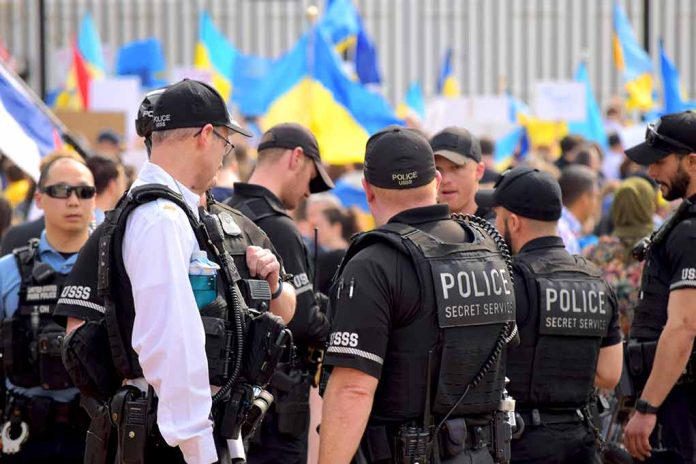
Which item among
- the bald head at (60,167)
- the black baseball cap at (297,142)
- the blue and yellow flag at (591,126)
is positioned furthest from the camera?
the blue and yellow flag at (591,126)

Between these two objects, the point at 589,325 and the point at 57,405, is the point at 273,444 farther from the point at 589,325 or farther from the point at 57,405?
the point at 589,325

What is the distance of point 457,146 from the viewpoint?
7.00 m

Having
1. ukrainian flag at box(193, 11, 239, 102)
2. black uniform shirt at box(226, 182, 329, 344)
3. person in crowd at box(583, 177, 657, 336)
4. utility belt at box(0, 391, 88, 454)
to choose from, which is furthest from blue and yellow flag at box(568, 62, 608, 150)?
utility belt at box(0, 391, 88, 454)

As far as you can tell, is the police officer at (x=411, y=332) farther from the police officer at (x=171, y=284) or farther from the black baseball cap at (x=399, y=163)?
the police officer at (x=171, y=284)

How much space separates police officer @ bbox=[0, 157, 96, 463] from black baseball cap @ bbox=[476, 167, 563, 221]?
215 cm

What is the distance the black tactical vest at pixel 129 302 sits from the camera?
14.7 feet

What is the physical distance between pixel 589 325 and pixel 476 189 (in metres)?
1.53

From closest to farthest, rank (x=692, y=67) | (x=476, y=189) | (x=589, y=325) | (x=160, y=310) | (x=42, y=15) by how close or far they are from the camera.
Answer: (x=160, y=310), (x=589, y=325), (x=476, y=189), (x=42, y=15), (x=692, y=67)

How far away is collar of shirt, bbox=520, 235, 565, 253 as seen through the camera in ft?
19.5

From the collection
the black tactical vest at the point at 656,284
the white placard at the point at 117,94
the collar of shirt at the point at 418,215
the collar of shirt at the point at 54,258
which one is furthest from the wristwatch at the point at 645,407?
the white placard at the point at 117,94

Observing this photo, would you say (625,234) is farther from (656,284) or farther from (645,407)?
(645,407)

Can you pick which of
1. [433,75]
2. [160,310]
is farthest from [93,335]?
[433,75]

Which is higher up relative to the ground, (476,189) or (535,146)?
(476,189)

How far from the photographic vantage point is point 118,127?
1579 cm
